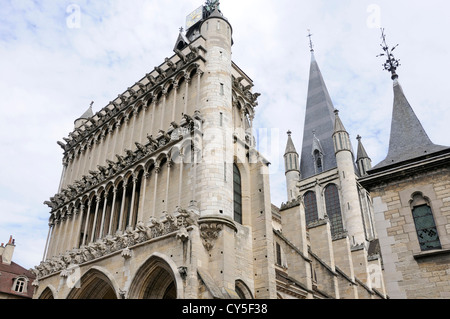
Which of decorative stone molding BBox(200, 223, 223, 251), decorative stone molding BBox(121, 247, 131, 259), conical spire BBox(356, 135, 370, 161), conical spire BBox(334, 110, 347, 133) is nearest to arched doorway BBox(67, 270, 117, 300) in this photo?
decorative stone molding BBox(121, 247, 131, 259)

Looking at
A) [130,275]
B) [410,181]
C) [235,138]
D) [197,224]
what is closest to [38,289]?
[130,275]

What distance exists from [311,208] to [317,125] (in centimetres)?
1266

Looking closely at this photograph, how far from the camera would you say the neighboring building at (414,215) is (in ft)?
34.5

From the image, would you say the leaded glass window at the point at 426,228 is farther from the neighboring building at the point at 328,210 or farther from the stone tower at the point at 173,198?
the neighboring building at the point at 328,210

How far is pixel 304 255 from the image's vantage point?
18734mm

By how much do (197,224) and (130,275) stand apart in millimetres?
3408

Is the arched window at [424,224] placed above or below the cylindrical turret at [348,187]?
below

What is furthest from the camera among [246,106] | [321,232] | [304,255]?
[321,232]

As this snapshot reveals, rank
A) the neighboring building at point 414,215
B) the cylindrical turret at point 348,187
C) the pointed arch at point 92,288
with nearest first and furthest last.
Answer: the neighboring building at point 414,215 < the pointed arch at point 92,288 < the cylindrical turret at point 348,187

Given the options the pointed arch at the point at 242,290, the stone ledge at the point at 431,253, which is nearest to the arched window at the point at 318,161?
the pointed arch at the point at 242,290

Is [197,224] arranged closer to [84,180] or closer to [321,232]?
[84,180]

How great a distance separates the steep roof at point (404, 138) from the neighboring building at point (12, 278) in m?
20.3

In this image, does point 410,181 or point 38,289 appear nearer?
point 410,181
